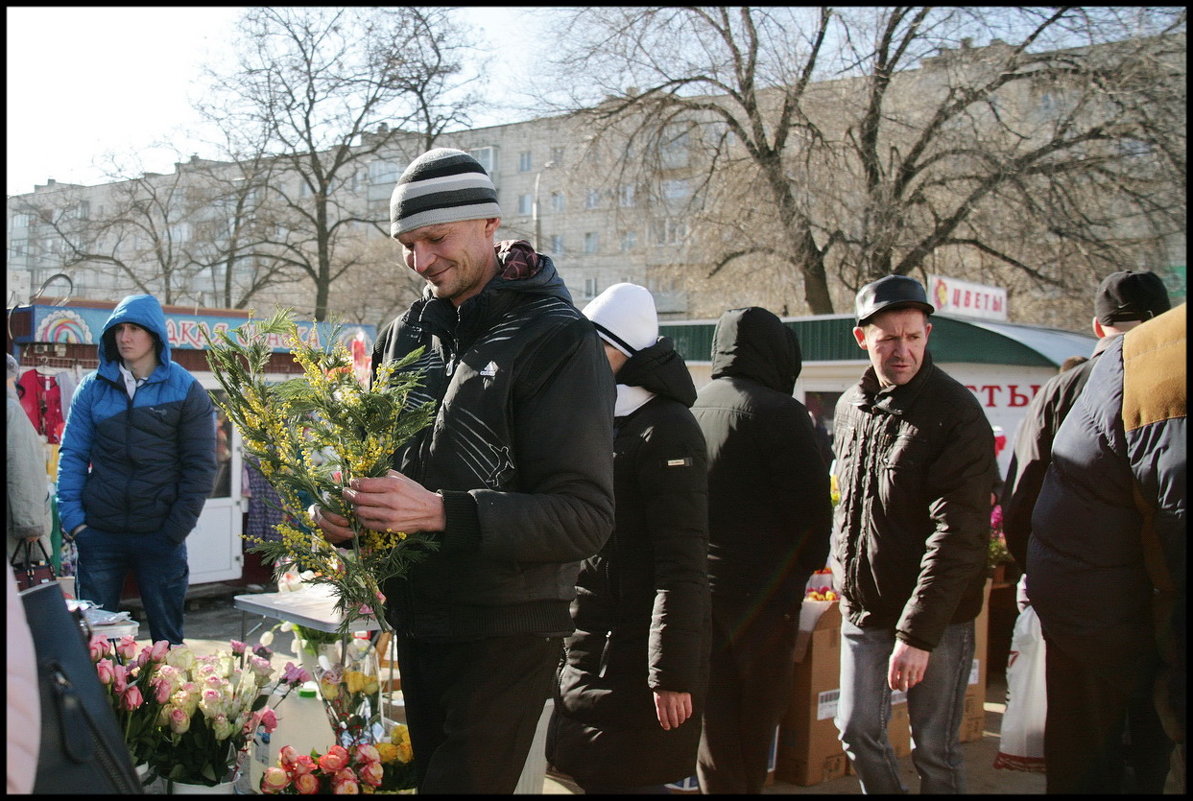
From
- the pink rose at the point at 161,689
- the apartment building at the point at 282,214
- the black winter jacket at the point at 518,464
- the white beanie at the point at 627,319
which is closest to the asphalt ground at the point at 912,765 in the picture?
the pink rose at the point at 161,689

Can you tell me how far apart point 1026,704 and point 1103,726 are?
1.68 meters

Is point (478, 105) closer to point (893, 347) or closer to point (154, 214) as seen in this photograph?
point (154, 214)

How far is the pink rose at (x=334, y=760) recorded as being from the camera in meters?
3.00

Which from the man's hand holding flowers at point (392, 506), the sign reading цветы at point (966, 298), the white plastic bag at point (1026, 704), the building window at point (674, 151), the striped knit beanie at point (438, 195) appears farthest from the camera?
the building window at point (674, 151)

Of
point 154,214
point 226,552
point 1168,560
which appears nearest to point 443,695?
point 1168,560

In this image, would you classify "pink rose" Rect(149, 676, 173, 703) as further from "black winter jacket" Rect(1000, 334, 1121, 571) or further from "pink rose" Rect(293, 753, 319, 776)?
"black winter jacket" Rect(1000, 334, 1121, 571)

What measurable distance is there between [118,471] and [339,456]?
3535mm

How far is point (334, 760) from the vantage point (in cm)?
301

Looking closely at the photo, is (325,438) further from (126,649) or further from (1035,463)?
(1035,463)

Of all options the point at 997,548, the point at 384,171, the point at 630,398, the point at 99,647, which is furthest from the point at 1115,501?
the point at 384,171

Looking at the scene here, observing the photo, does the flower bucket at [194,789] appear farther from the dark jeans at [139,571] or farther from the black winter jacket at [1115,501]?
the black winter jacket at [1115,501]

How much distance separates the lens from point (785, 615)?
3395mm

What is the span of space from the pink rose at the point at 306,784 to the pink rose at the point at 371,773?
0.14 meters

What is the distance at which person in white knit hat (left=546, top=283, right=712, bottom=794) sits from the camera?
2.76 metres
